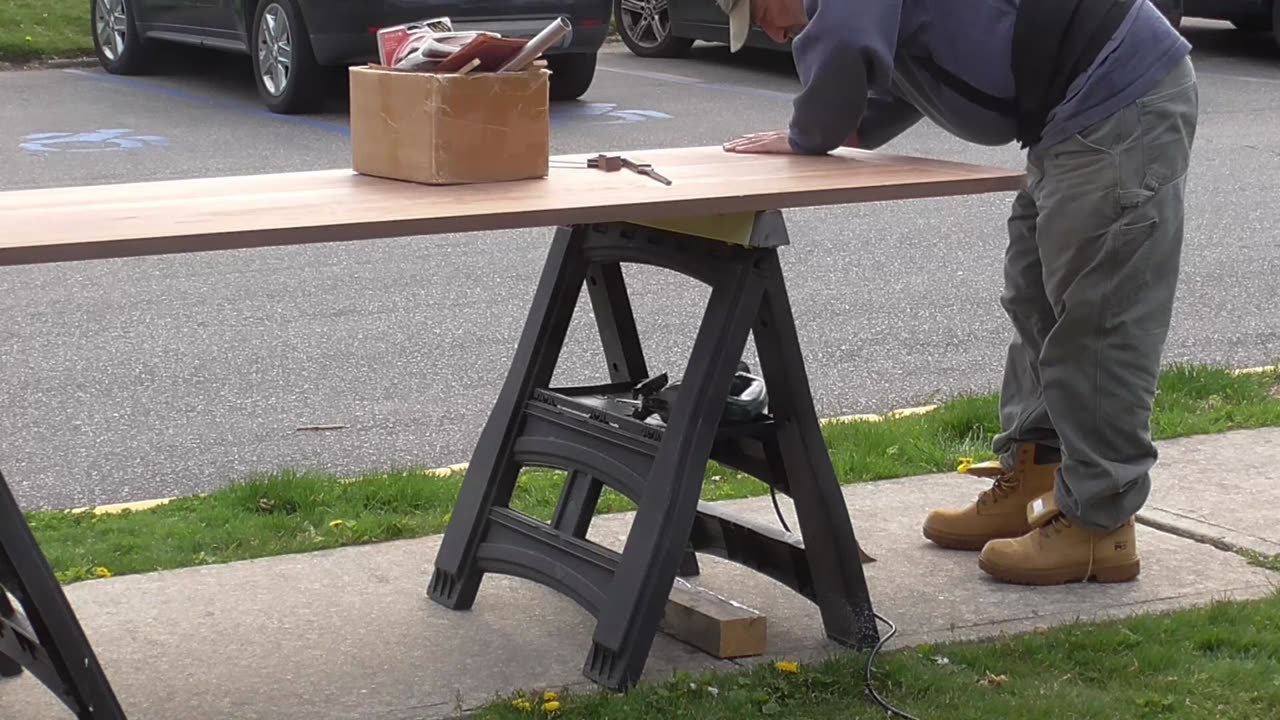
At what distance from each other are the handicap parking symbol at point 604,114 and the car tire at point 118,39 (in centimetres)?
360

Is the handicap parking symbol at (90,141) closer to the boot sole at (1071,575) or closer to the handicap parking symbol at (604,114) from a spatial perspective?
the handicap parking symbol at (604,114)

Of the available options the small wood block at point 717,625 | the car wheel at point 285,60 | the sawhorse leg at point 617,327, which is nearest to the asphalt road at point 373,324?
the car wheel at point 285,60

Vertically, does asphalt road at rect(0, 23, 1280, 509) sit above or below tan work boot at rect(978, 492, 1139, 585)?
below

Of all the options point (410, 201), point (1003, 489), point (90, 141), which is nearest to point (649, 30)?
point (90, 141)

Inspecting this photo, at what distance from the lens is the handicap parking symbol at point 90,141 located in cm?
1053

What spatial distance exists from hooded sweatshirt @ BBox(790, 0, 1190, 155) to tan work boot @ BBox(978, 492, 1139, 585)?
0.88 m

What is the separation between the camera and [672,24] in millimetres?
15297

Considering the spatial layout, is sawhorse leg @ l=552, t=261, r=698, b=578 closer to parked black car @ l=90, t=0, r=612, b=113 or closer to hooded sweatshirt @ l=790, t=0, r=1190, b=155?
hooded sweatshirt @ l=790, t=0, r=1190, b=155

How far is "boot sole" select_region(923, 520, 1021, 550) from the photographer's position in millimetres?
4312

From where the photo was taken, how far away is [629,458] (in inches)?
143

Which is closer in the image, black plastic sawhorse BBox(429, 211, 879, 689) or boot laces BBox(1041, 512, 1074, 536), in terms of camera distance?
black plastic sawhorse BBox(429, 211, 879, 689)

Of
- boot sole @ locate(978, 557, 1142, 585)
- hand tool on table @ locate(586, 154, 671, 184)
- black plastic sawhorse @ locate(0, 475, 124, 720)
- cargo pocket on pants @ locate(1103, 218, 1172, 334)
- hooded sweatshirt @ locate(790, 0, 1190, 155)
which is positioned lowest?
boot sole @ locate(978, 557, 1142, 585)

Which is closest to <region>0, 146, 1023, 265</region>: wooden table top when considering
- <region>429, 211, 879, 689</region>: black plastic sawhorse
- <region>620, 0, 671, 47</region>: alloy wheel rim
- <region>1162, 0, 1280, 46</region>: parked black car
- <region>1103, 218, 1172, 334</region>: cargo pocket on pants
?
<region>429, 211, 879, 689</region>: black plastic sawhorse

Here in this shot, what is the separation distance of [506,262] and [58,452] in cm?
280
